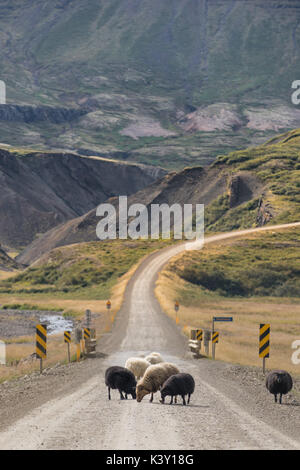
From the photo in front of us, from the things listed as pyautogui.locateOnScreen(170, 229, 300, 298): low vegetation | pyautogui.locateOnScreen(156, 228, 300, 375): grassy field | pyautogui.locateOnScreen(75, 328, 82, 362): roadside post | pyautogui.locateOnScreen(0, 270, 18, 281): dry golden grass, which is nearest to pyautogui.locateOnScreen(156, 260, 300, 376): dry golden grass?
pyautogui.locateOnScreen(156, 228, 300, 375): grassy field

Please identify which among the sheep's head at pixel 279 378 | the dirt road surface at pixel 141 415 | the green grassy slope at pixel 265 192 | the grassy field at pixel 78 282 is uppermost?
the green grassy slope at pixel 265 192

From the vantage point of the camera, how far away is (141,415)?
16.5 metres

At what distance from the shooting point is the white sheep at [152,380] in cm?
1908

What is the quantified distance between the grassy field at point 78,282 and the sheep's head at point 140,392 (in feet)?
87.3

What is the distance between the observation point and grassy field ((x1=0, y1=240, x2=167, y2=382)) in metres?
67.8

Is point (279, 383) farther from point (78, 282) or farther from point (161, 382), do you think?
point (78, 282)

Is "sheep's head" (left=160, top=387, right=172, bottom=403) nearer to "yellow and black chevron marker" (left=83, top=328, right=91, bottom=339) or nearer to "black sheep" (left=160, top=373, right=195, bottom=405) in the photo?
"black sheep" (left=160, top=373, right=195, bottom=405)

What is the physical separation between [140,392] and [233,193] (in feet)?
400

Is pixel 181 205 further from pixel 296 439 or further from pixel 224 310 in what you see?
pixel 296 439

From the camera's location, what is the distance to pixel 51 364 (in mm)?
33594

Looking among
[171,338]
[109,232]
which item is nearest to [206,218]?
[109,232]

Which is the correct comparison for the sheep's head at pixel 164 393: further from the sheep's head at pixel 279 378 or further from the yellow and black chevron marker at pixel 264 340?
the yellow and black chevron marker at pixel 264 340

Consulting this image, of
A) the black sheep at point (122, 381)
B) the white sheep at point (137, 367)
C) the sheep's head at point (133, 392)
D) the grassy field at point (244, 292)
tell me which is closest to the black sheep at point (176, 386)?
the sheep's head at point (133, 392)

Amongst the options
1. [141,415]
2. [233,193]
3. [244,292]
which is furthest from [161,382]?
[233,193]
